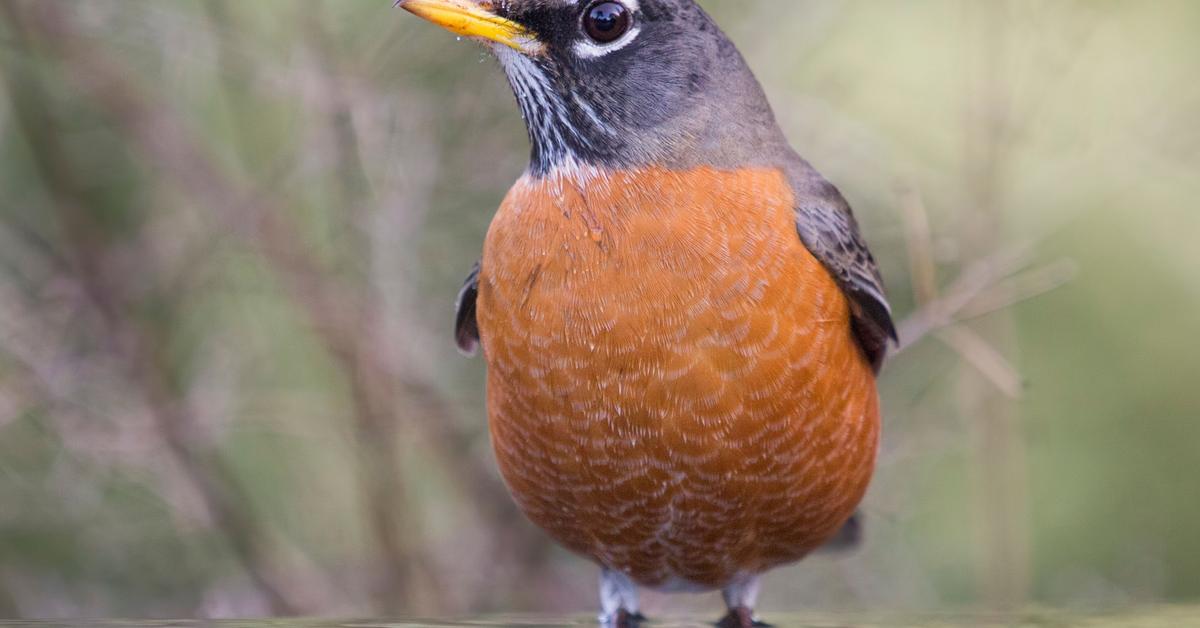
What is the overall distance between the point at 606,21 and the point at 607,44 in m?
0.06

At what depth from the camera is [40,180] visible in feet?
17.7

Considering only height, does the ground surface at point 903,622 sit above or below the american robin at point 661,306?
below

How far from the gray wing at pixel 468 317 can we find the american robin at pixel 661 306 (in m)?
0.10

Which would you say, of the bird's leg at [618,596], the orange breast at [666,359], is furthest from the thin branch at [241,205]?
the orange breast at [666,359]

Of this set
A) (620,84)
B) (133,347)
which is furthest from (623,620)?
(133,347)

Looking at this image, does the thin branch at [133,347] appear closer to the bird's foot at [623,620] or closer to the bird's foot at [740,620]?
the bird's foot at [623,620]

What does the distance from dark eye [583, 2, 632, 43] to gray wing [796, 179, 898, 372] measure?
0.60 m

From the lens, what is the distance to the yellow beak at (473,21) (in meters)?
3.08

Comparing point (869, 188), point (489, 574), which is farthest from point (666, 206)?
point (489, 574)

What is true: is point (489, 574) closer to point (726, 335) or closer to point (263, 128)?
point (263, 128)

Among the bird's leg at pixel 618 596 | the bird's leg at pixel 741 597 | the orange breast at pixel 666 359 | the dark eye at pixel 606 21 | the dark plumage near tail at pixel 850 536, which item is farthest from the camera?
the dark plumage near tail at pixel 850 536

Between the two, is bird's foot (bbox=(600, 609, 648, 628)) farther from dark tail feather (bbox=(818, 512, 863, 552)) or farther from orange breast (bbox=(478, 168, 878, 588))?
dark tail feather (bbox=(818, 512, 863, 552))

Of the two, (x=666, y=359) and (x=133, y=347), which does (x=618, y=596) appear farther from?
(x=133, y=347)

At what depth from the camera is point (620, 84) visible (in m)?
3.46
